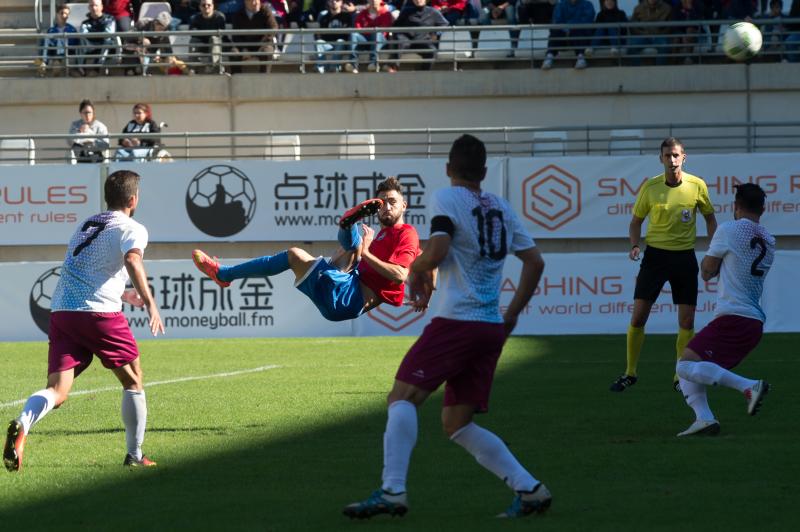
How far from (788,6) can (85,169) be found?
14839mm

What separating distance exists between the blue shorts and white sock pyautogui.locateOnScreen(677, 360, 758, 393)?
9.88 feet

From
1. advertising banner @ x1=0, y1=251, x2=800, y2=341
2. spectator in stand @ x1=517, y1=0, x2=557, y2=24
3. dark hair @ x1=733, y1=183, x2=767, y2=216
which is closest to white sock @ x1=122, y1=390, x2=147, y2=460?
dark hair @ x1=733, y1=183, x2=767, y2=216

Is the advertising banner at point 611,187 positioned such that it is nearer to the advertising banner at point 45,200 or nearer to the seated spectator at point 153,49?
the advertising banner at point 45,200

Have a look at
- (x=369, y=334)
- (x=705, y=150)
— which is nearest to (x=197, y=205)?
(x=369, y=334)

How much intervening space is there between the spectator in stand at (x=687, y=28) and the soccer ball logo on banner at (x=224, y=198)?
8.84m

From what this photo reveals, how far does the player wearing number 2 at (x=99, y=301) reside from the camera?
781cm

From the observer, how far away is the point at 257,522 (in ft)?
20.7

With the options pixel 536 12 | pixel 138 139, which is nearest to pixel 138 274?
pixel 138 139

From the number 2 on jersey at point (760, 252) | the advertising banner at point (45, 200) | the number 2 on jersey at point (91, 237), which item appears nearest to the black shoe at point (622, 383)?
the number 2 on jersey at point (760, 252)

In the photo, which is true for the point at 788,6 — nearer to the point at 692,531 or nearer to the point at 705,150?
the point at 705,150

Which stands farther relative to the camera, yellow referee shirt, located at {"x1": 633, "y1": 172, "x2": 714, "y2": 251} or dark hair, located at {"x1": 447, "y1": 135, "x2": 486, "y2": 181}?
yellow referee shirt, located at {"x1": 633, "y1": 172, "x2": 714, "y2": 251}

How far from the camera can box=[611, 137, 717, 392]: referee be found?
1268cm

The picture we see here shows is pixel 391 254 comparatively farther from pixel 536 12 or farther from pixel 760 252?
pixel 536 12

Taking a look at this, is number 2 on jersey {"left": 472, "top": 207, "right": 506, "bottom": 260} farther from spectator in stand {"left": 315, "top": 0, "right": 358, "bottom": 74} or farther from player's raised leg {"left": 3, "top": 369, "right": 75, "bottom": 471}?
spectator in stand {"left": 315, "top": 0, "right": 358, "bottom": 74}
